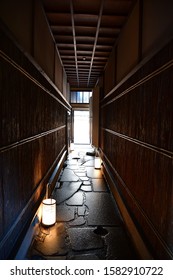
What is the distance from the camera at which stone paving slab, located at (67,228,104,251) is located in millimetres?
3097

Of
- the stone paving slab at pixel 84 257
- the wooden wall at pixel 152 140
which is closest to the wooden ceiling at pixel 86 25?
the wooden wall at pixel 152 140

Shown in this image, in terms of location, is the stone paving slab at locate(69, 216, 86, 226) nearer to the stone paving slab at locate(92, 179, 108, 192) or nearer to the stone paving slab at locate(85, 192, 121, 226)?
the stone paving slab at locate(85, 192, 121, 226)

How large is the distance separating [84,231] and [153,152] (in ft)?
6.45

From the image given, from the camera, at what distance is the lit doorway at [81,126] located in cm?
1712

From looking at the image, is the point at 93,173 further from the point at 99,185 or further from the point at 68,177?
the point at 99,185

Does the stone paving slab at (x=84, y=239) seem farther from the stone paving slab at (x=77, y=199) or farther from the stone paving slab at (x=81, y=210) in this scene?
the stone paving slab at (x=77, y=199)

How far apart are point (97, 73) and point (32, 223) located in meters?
8.83

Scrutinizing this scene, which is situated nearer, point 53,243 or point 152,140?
point 152,140

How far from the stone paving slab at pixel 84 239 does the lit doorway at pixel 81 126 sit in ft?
43.7

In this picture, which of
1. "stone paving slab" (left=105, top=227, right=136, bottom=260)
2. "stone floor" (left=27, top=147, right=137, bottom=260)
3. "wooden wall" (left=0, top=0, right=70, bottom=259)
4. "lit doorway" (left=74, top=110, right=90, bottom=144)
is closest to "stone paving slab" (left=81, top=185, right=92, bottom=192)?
"stone floor" (left=27, top=147, right=137, bottom=260)

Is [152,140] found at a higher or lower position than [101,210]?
higher

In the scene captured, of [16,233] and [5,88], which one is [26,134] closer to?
[5,88]

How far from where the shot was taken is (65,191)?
561 cm

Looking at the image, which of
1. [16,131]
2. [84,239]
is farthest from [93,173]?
[16,131]
